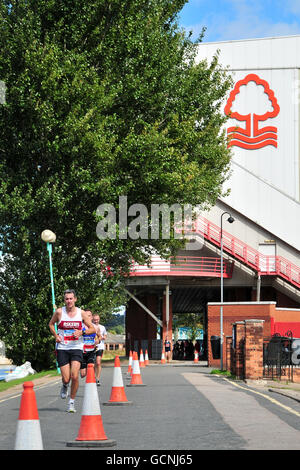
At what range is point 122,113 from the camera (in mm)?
28938

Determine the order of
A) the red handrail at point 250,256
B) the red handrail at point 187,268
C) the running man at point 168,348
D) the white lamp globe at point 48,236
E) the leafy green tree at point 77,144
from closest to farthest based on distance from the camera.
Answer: the white lamp globe at point 48,236 → the leafy green tree at point 77,144 → the red handrail at point 187,268 → the red handrail at point 250,256 → the running man at point 168,348

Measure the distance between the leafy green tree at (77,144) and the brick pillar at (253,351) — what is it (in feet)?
23.3

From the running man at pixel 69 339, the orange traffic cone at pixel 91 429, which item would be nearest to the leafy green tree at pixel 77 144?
the running man at pixel 69 339

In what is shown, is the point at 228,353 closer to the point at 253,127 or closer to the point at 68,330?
the point at 68,330

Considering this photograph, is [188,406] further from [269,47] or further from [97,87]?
[269,47]

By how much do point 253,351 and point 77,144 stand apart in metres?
9.09

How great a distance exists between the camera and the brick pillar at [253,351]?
72.3ft

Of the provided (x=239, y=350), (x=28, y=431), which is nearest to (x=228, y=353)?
(x=239, y=350)

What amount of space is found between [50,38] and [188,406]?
1752cm

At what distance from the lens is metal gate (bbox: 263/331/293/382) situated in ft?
75.2

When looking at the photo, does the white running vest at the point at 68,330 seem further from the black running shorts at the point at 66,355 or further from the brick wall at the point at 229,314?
the brick wall at the point at 229,314

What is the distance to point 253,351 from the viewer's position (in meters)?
22.0

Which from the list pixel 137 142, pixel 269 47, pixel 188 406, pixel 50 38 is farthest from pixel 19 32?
pixel 269 47

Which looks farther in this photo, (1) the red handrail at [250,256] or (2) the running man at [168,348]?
(2) the running man at [168,348]
